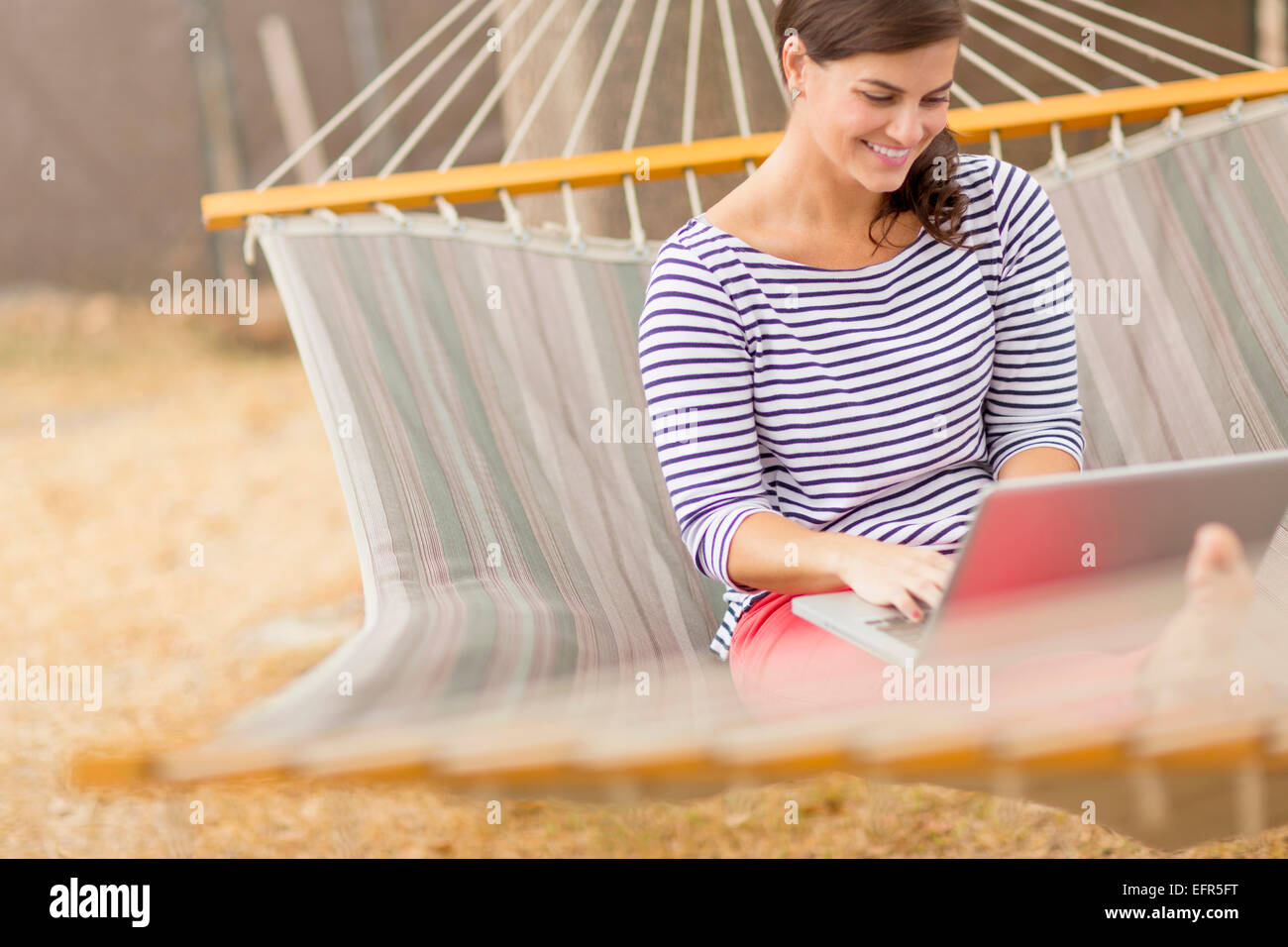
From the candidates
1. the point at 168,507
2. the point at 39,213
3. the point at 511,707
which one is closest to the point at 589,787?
the point at 511,707

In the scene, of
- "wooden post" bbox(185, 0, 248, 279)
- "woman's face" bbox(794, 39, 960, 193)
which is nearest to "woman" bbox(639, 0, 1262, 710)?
"woman's face" bbox(794, 39, 960, 193)

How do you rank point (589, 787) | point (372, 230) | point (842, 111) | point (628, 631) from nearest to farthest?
point (589, 787) < point (842, 111) < point (628, 631) < point (372, 230)

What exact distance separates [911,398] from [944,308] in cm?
9

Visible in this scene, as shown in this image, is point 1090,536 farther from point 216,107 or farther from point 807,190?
point 216,107

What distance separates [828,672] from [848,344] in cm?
30

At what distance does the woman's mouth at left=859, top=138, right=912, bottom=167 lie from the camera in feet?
3.63

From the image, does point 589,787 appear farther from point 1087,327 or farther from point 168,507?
point 168,507

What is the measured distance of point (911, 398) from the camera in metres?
1.18

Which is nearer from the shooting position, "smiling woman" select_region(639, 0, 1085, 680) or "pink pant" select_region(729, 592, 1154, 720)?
"pink pant" select_region(729, 592, 1154, 720)

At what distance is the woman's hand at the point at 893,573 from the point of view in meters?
0.98

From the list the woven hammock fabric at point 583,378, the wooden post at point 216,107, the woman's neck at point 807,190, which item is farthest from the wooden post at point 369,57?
the woman's neck at point 807,190
